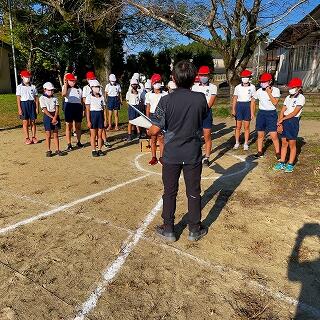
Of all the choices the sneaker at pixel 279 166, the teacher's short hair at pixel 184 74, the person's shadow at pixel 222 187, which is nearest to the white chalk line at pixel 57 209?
the person's shadow at pixel 222 187

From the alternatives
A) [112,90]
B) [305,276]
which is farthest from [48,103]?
[305,276]

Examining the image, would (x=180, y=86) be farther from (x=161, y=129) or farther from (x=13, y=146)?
(x=13, y=146)

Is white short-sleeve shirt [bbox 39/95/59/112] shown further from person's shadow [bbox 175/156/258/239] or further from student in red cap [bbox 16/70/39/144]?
person's shadow [bbox 175/156/258/239]

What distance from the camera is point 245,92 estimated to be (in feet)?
27.8

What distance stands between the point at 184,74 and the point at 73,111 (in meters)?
5.93

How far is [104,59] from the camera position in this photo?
63.1ft

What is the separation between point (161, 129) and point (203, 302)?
6.35ft

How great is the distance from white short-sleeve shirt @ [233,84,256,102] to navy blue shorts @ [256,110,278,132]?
727 millimetres

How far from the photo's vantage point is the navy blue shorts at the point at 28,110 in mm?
9805

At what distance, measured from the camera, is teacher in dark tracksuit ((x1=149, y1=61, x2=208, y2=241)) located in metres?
3.97

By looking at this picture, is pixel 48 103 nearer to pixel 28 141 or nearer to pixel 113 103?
pixel 28 141

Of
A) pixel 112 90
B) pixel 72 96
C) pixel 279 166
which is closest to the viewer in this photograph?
pixel 279 166

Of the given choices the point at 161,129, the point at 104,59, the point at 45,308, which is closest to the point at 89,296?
the point at 45,308

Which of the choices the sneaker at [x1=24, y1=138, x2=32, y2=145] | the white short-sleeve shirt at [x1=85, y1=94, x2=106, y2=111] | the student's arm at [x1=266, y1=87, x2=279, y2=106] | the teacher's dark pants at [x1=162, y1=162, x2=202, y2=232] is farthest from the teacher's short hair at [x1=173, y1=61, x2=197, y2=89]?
the sneaker at [x1=24, y1=138, x2=32, y2=145]
